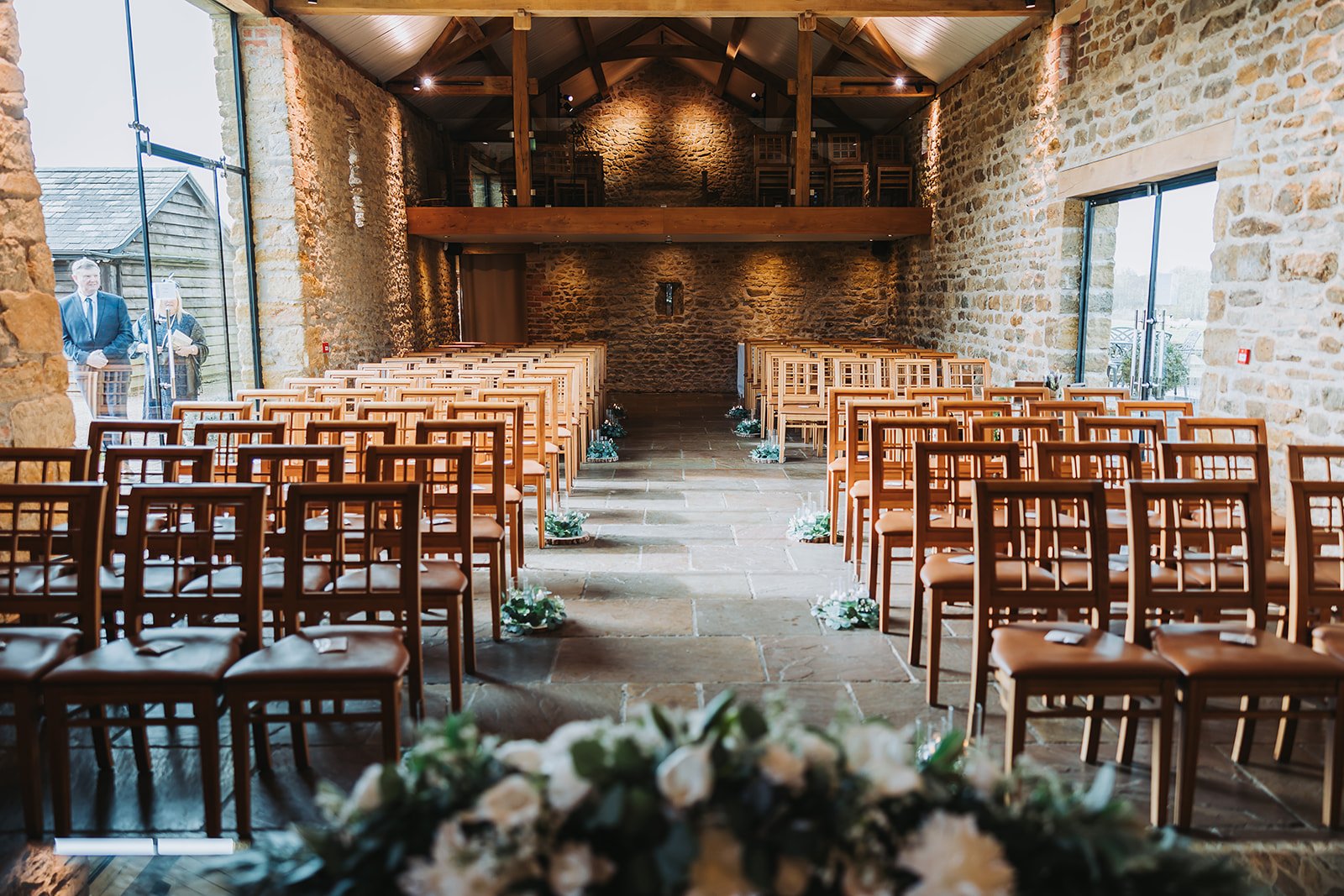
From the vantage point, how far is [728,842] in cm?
103

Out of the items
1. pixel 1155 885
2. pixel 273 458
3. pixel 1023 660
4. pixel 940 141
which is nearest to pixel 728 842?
pixel 1155 885

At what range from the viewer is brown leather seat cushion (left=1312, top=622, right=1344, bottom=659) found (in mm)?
2434

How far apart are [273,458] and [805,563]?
2.72 meters

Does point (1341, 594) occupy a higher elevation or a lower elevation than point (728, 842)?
lower

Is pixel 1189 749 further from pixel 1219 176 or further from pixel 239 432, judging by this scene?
pixel 1219 176

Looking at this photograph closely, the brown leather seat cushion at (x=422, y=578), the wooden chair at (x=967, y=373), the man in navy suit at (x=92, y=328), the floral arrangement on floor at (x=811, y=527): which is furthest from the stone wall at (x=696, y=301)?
the brown leather seat cushion at (x=422, y=578)

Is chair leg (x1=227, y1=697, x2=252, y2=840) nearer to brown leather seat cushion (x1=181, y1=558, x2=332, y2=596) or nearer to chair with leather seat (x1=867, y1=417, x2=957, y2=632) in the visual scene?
brown leather seat cushion (x1=181, y1=558, x2=332, y2=596)

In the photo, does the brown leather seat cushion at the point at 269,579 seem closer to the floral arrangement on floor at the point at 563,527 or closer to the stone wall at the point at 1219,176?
the floral arrangement on floor at the point at 563,527

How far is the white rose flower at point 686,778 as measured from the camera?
3.38ft

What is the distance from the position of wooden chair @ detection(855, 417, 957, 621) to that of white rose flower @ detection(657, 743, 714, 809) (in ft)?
8.47

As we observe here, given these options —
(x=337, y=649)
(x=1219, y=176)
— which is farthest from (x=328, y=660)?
(x=1219, y=176)

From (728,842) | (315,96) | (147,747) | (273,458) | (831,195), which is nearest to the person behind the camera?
(728,842)

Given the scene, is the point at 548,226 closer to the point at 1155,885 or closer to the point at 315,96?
the point at 315,96

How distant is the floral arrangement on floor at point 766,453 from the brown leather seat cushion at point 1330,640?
5661 millimetres
